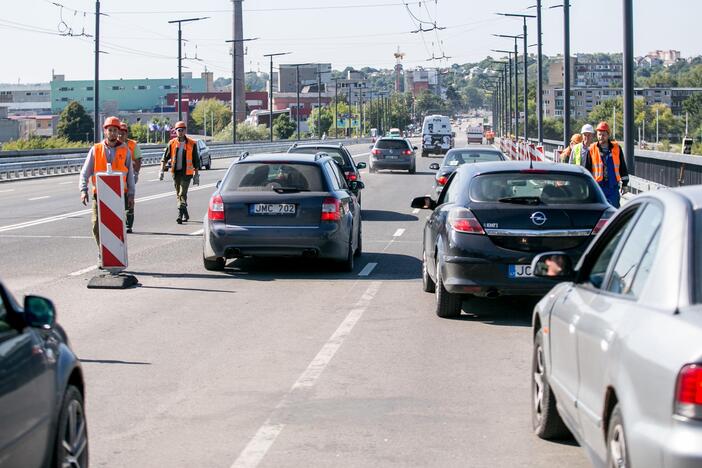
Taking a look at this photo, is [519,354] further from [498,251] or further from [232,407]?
[232,407]

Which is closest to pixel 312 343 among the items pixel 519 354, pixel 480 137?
pixel 519 354

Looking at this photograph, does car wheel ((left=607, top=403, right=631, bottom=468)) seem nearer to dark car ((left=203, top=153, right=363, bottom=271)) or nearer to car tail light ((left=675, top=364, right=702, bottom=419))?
car tail light ((left=675, top=364, right=702, bottom=419))

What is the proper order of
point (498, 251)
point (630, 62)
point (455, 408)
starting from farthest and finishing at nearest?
point (630, 62) < point (498, 251) < point (455, 408)

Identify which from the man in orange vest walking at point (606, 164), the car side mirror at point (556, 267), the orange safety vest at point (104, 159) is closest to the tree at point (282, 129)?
the man in orange vest walking at point (606, 164)

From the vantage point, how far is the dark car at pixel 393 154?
50.9 m

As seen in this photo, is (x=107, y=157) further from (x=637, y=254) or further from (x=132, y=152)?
(x=637, y=254)

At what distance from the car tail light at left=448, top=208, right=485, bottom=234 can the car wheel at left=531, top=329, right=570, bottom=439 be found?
4.36 m

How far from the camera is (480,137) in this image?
126500mm

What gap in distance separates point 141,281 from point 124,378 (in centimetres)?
600

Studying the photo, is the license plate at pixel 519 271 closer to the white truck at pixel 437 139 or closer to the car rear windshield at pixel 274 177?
the car rear windshield at pixel 274 177

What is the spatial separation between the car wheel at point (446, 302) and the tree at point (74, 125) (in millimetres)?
136358

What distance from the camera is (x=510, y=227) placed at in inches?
457

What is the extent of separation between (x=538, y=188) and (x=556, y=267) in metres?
5.92

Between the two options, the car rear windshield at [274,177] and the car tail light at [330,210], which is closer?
the car tail light at [330,210]
